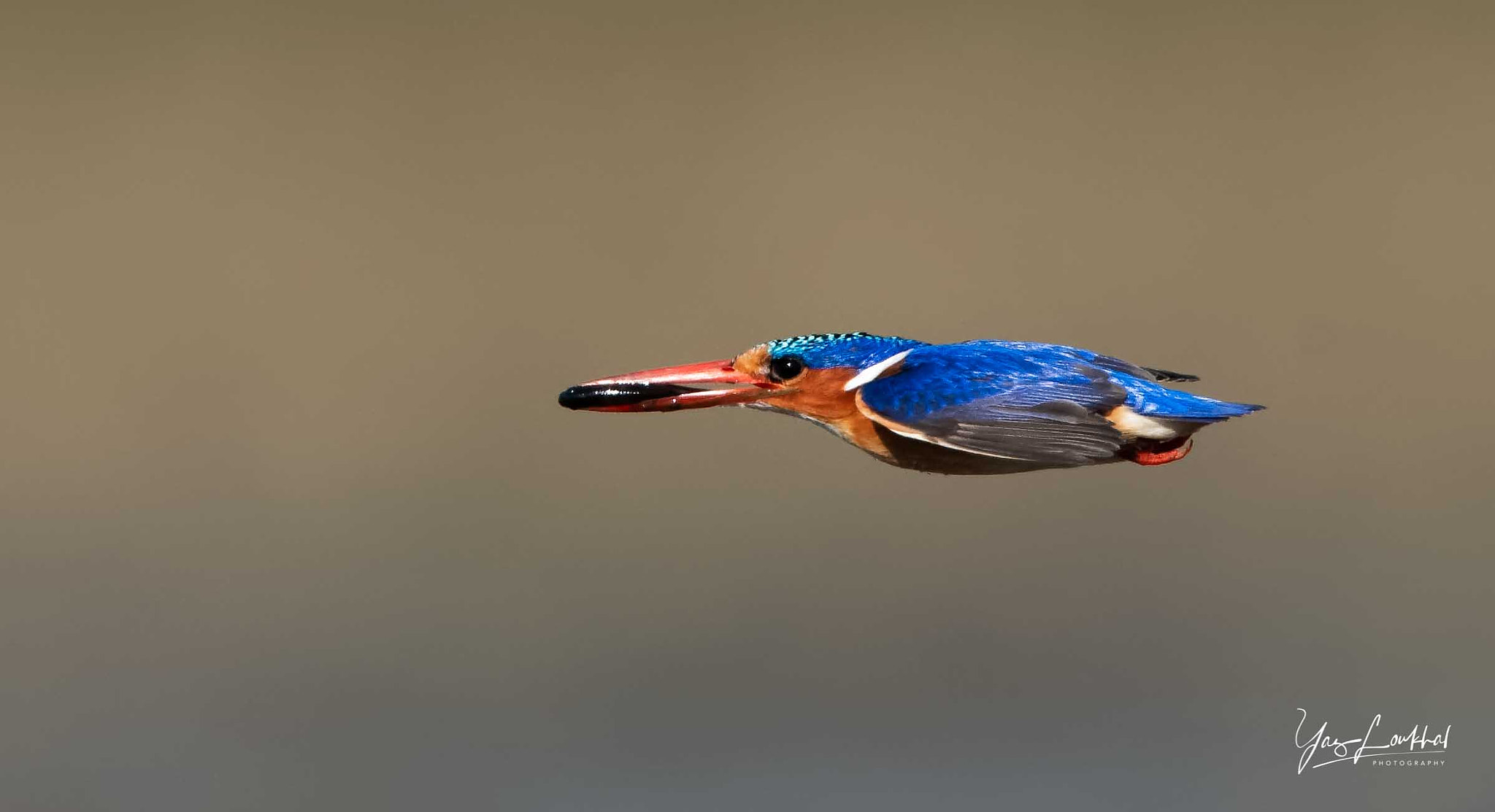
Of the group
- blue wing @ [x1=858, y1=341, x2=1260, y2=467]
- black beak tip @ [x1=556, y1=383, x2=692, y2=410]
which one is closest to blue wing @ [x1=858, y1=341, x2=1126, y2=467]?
blue wing @ [x1=858, y1=341, x2=1260, y2=467]

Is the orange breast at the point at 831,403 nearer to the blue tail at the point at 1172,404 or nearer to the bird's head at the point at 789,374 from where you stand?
the bird's head at the point at 789,374

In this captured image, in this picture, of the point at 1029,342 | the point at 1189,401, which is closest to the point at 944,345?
the point at 1029,342

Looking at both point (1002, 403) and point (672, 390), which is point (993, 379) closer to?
point (1002, 403)

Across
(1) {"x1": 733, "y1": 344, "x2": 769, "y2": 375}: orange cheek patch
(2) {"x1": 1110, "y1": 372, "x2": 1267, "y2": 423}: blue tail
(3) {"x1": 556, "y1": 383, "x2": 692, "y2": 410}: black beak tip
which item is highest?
(1) {"x1": 733, "y1": 344, "x2": 769, "y2": 375}: orange cheek patch

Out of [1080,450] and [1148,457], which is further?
[1148,457]

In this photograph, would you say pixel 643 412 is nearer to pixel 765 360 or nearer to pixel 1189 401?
pixel 765 360

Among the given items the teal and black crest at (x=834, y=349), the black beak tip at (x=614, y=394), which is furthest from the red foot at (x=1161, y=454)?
the black beak tip at (x=614, y=394)

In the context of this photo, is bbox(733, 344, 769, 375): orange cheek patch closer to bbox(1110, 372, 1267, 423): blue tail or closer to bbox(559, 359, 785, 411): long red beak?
bbox(559, 359, 785, 411): long red beak

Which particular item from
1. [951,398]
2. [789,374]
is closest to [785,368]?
[789,374]
